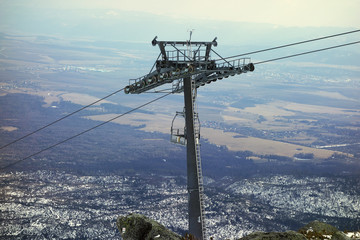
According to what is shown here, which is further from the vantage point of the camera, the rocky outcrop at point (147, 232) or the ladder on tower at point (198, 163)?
the ladder on tower at point (198, 163)

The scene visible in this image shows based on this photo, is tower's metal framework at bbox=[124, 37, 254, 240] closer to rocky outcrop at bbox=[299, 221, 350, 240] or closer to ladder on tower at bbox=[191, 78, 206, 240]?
ladder on tower at bbox=[191, 78, 206, 240]

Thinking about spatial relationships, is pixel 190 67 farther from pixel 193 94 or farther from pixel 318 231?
pixel 318 231

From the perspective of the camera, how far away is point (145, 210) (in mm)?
150375

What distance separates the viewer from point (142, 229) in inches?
913

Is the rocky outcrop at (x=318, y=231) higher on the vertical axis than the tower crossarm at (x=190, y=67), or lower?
lower

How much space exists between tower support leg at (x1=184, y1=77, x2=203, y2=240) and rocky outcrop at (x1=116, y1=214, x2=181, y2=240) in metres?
4.39

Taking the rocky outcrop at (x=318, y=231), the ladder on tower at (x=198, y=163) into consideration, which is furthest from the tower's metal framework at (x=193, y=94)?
the rocky outcrop at (x=318, y=231)

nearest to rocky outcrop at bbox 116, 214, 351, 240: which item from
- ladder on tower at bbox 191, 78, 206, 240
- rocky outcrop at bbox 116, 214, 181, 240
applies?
rocky outcrop at bbox 116, 214, 181, 240

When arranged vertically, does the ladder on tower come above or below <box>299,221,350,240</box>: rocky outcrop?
above

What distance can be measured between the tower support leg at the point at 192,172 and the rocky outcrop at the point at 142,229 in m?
4.39

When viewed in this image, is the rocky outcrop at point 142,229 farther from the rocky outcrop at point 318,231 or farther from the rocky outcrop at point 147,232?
the rocky outcrop at point 318,231

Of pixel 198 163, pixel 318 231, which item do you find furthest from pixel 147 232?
pixel 318 231

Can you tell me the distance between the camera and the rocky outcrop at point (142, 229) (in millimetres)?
22609

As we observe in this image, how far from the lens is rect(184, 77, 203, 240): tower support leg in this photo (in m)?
27.4
